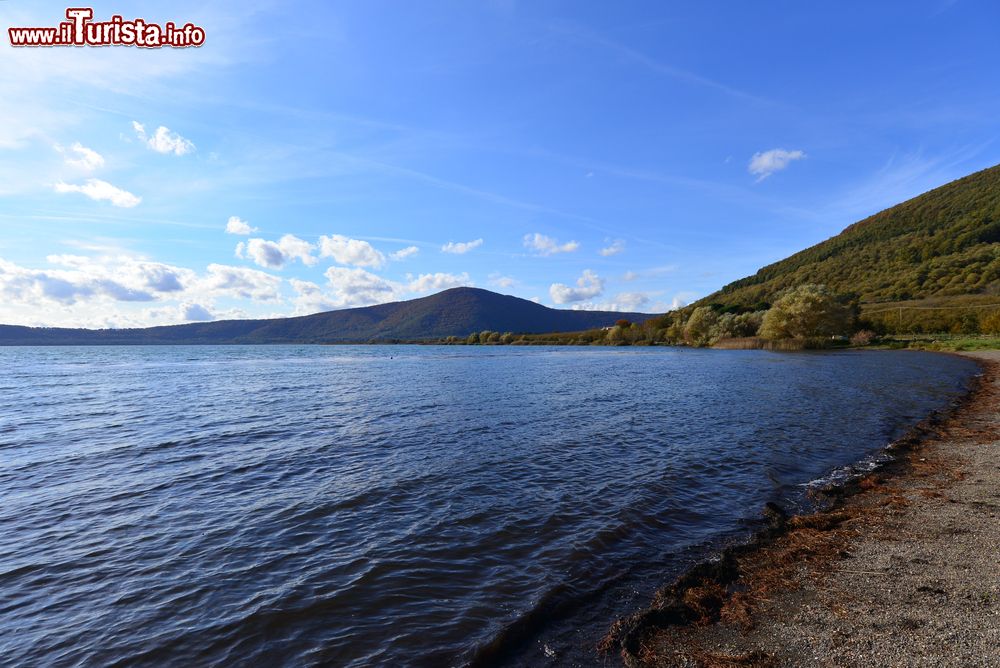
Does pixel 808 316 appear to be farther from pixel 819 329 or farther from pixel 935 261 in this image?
pixel 935 261

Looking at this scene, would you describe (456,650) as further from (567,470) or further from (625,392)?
(625,392)

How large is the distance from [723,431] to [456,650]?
55.6 feet

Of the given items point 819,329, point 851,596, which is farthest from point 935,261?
point 851,596

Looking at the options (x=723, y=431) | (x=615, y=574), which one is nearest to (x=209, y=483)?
(x=615, y=574)

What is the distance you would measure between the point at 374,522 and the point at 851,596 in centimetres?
892

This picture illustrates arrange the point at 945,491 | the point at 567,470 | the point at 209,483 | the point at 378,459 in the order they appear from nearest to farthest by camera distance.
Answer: the point at 945,491, the point at 209,483, the point at 567,470, the point at 378,459

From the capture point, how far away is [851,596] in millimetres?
6637

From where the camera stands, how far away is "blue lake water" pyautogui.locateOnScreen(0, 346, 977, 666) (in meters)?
6.67

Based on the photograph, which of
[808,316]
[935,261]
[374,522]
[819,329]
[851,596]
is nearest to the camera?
[851,596]

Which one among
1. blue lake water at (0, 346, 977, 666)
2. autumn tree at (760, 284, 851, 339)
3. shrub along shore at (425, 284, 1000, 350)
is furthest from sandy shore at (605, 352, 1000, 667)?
autumn tree at (760, 284, 851, 339)

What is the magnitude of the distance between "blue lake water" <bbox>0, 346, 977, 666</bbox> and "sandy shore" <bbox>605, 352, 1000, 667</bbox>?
35.2 inches

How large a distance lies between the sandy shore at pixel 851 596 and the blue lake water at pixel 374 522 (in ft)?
2.94

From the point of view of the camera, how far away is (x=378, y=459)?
16.0 metres

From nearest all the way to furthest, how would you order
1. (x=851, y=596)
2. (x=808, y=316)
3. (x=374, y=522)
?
(x=851, y=596), (x=374, y=522), (x=808, y=316)
